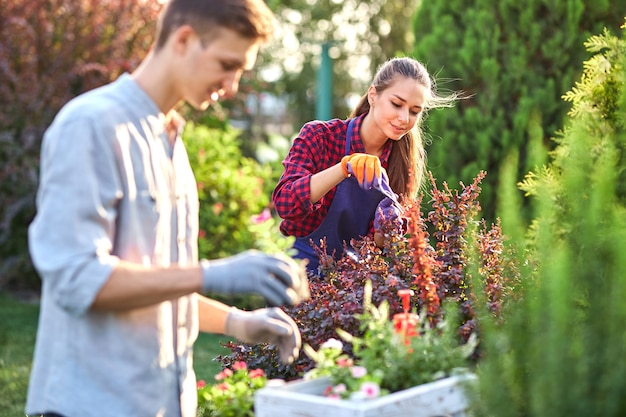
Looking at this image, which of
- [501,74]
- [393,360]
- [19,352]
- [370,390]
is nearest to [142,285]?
[370,390]

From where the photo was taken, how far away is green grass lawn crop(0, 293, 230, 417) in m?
4.97

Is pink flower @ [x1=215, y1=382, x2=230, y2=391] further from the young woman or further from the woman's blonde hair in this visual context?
the woman's blonde hair

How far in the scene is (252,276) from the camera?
186 cm

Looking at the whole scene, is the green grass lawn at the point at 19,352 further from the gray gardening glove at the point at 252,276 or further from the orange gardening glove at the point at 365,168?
the gray gardening glove at the point at 252,276

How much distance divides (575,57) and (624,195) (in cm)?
322

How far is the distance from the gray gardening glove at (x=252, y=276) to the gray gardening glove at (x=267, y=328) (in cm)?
26

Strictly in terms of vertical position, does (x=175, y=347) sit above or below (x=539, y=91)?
below

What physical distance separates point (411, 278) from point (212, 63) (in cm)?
134

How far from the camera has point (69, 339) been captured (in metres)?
1.86

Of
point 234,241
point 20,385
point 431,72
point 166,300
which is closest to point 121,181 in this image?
point 166,300

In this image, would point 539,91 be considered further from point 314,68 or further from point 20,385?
point 314,68

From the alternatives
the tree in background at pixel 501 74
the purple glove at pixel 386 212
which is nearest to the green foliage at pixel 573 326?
the purple glove at pixel 386 212

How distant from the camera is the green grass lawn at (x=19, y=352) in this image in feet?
16.3

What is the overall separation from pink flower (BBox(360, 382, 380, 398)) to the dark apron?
163cm
